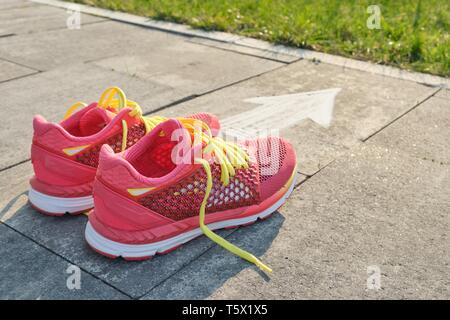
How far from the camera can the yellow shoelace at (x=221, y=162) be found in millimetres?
2512

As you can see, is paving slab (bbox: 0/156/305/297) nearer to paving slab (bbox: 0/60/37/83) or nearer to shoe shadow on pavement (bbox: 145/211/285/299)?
shoe shadow on pavement (bbox: 145/211/285/299)

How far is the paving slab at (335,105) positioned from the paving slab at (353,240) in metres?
0.17

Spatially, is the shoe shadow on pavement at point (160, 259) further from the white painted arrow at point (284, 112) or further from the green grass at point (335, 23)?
the green grass at point (335, 23)

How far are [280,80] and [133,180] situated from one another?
8.86 feet

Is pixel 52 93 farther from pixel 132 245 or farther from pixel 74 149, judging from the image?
pixel 132 245

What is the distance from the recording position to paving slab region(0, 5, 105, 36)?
21.4 feet

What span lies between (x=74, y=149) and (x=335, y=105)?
225cm

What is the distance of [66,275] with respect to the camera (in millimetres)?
2416

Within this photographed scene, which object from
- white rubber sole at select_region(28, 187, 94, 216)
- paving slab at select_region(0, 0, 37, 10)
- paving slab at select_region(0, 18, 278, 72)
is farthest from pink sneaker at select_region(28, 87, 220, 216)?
paving slab at select_region(0, 0, 37, 10)

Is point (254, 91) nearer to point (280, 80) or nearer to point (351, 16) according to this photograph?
point (280, 80)

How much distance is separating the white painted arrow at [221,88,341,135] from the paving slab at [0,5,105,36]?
3277 millimetres

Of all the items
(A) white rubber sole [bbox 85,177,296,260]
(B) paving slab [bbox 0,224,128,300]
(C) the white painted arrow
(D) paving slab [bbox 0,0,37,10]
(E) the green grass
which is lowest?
(B) paving slab [bbox 0,224,128,300]

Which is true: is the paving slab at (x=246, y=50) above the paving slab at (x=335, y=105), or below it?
above

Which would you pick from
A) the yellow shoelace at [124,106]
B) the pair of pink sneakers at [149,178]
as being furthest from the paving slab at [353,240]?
the yellow shoelace at [124,106]
